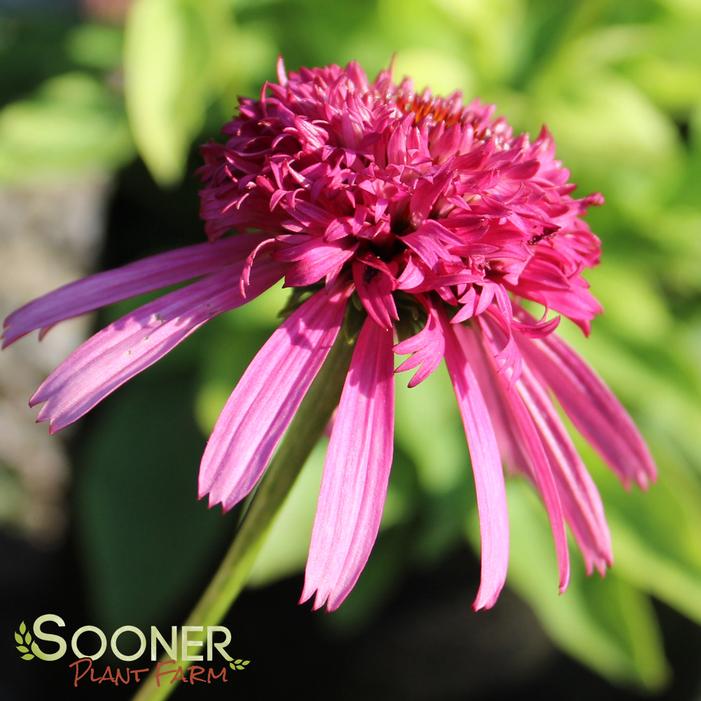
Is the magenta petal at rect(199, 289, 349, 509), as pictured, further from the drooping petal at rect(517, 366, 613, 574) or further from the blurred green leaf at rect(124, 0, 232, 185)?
the blurred green leaf at rect(124, 0, 232, 185)

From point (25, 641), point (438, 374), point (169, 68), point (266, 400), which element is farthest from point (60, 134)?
point (266, 400)

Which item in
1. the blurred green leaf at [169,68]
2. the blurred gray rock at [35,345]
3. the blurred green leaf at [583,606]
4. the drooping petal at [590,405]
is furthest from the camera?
the blurred gray rock at [35,345]

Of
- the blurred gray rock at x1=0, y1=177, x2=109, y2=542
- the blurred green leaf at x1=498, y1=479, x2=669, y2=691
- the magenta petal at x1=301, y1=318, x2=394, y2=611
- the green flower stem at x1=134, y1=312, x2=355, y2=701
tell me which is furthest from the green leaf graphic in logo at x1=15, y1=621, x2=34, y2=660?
the blurred gray rock at x1=0, y1=177, x2=109, y2=542

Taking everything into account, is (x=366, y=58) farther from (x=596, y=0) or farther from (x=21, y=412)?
(x=21, y=412)

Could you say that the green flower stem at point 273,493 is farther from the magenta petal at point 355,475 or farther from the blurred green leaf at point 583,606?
the blurred green leaf at point 583,606

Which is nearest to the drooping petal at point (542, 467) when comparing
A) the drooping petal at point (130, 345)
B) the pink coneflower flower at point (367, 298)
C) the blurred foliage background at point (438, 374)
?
the pink coneflower flower at point (367, 298)

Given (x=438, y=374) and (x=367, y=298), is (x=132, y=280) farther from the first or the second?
(x=438, y=374)
